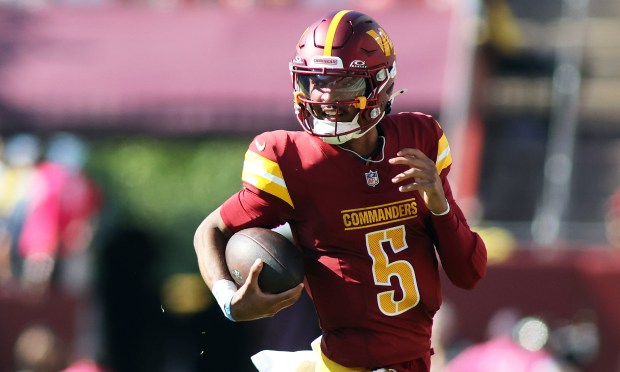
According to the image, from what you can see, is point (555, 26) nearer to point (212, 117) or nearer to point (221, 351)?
point (212, 117)

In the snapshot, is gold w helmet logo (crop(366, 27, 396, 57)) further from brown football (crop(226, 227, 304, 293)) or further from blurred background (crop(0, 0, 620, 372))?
blurred background (crop(0, 0, 620, 372))

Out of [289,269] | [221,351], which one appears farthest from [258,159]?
[221,351]

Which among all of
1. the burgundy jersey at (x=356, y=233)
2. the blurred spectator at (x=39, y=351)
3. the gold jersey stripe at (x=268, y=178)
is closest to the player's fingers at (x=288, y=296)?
the burgundy jersey at (x=356, y=233)

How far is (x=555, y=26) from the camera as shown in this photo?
45.0 ft

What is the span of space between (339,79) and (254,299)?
84 cm

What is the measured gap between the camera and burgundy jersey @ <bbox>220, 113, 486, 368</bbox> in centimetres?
491

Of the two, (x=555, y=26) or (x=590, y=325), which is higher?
(x=555, y=26)

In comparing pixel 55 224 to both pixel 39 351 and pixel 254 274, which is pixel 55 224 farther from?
pixel 254 274

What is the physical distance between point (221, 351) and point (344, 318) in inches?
233

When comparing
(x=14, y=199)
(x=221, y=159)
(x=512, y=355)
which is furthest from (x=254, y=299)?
(x=221, y=159)

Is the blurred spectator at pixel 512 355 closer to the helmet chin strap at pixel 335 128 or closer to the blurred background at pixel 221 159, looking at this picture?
the blurred background at pixel 221 159

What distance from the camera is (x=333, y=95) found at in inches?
191

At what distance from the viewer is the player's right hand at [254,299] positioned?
468cm

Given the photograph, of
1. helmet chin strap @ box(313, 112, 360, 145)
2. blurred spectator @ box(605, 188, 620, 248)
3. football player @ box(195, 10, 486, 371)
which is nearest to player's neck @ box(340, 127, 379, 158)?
football player @ box(195, 10, 486, 371)
